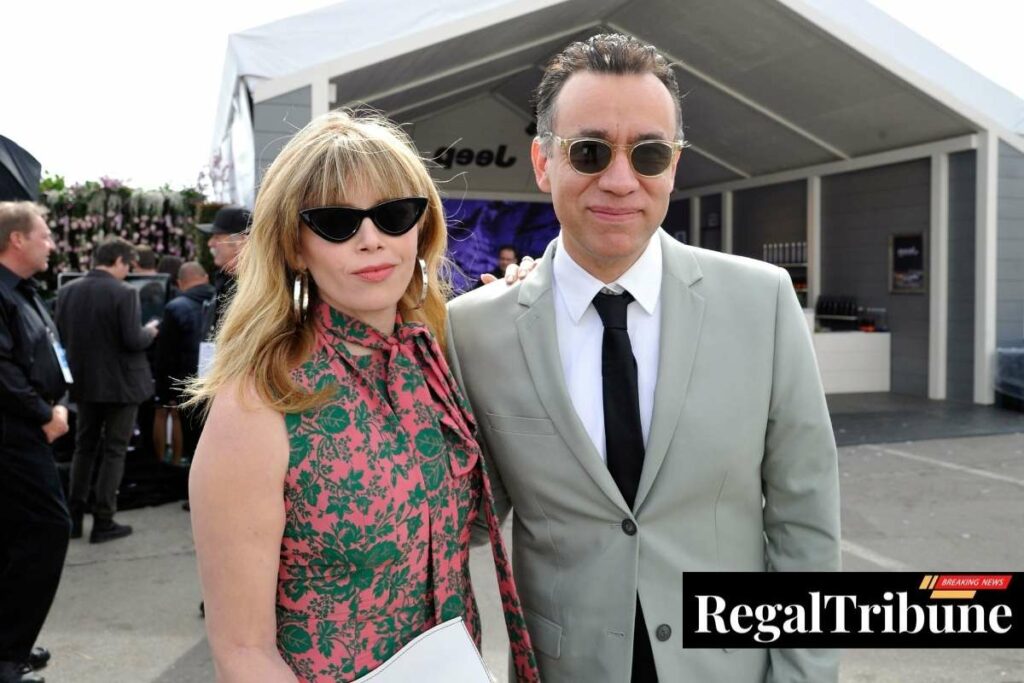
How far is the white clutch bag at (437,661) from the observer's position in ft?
4.73

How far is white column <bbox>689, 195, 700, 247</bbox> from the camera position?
17109 mm

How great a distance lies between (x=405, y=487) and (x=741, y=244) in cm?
1518

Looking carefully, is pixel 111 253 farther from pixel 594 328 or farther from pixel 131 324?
pixel 594 328

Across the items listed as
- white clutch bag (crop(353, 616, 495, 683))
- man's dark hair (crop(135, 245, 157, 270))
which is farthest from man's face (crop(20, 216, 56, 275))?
man's dark hair (crop(135, 245, 157, 270))

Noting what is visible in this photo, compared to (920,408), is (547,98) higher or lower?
higher

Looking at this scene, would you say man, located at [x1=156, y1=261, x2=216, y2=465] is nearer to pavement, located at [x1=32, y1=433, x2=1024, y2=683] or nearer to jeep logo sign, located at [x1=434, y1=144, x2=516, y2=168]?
pavement, located at [x1=32, y1=433, x2=1024, y2=683]

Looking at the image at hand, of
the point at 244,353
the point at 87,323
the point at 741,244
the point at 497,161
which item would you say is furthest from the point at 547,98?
the point at 497,161

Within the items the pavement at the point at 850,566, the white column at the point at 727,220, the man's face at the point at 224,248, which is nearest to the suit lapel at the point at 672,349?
the pavement at the point at 850,566

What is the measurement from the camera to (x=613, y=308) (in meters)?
1.85

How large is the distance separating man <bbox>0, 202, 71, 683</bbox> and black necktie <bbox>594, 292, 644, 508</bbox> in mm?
3164

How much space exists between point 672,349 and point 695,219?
15984 millimetres

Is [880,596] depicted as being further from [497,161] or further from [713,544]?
[497,161]

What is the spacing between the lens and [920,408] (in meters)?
10.8

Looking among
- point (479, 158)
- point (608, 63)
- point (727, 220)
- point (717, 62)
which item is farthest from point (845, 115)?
point (608, 63)
